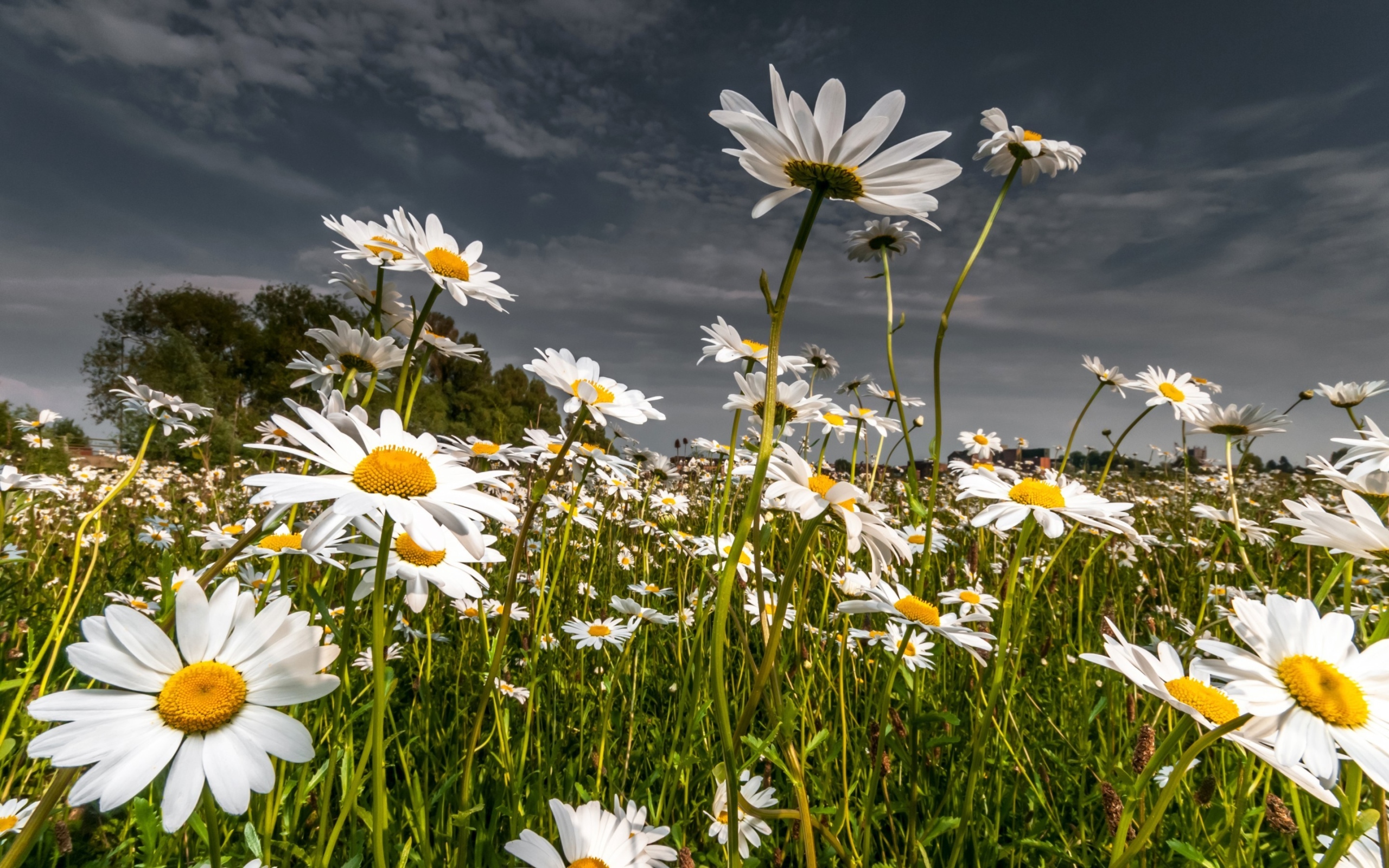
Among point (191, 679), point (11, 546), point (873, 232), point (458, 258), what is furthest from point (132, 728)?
point (11, 546)

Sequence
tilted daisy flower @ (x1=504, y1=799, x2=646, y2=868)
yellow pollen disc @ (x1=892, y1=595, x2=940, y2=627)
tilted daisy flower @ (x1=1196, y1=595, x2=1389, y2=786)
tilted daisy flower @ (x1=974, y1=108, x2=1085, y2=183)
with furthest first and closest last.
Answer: tilted daisy flower @ (x1=974, y1=108, x2=1085, y2=183)
yellow pollen disc @ (x1=892, y1=595, x2=940, y2=627)
tilted daisy flower @ (x1=504, y1=799, x2=646, y2=868)
tilted daisy flower @ (x1=1196, y1=595, x2=1389, y2=786)

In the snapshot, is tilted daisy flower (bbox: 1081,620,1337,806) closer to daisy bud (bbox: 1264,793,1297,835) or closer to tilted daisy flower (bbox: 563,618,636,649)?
daisy bud (bbox: 1264,793,1297,835)

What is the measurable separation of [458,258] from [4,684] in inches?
56.0

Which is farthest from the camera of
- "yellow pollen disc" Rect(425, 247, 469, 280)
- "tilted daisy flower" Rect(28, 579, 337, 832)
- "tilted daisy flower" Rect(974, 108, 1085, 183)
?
"tilted daisy flower" Rect(974, 108, 1085, 183)

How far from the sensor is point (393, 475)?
88cm

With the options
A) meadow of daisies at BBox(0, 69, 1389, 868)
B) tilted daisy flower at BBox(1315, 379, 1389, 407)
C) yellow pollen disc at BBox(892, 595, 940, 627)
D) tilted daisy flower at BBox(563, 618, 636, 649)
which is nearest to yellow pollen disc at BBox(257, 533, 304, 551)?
meadow of daisies at BBox(0, 69, 1389, 868)

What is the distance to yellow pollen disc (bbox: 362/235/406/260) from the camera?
129cm

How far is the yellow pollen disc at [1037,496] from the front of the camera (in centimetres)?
141

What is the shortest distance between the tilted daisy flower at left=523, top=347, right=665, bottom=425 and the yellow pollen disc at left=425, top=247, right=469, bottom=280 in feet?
0.84

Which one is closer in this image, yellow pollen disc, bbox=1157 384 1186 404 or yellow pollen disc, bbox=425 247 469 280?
yellow pollen disc, bbox=425 247 469 280

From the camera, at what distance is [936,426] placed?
1.79 m

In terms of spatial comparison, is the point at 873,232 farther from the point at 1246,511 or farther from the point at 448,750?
the point at 1246,511

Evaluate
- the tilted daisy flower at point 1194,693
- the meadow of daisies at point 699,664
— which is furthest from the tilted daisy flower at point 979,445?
the tilted daisy flower at point 1194,693

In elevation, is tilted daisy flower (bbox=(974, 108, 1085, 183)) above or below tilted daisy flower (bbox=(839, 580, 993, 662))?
above
